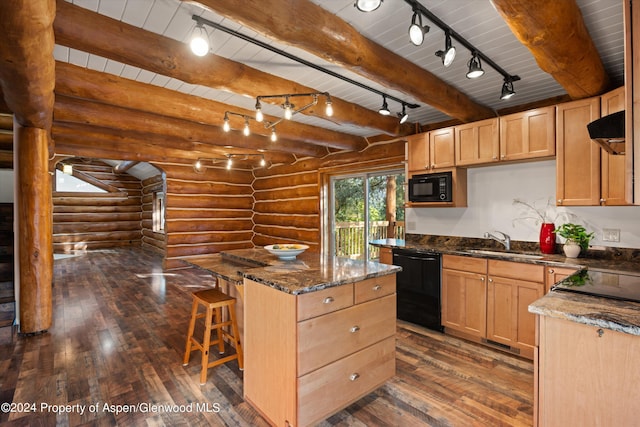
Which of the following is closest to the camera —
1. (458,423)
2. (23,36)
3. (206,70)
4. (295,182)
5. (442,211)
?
(23,36)

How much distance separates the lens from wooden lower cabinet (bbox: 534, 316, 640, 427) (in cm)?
137

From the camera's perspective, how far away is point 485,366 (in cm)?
290

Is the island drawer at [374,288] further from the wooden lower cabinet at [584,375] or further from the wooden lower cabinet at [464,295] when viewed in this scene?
the wooden lower cabinet at [464,295]

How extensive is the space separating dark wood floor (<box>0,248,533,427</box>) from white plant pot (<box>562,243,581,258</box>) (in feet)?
3.72

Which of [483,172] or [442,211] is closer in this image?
[483,172]

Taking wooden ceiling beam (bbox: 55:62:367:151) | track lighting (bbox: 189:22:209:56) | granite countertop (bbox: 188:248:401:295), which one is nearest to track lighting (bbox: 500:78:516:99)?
granite countertop (bbox: 188:248:401:295)

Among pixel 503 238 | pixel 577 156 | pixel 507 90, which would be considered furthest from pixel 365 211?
pixel 577 156

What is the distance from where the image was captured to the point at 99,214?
10.7 metres

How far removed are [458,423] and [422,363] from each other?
815 millimetres

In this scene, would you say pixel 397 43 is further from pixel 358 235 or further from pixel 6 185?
pixel 6 185

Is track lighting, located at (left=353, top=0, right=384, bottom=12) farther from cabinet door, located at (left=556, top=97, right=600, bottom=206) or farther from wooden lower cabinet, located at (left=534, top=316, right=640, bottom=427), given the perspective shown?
cabinet door, located at (left=556, top=97, right=600, bottom=206)

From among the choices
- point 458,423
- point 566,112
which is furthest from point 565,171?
point 458,423

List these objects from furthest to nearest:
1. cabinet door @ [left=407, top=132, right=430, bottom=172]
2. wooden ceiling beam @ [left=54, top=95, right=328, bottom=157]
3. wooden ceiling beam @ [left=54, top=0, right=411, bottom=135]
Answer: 1. cabinet door @ [left=407, top=132, right=430, bottom=172]
2. wooden ceiling beam @ [left=54, top=95, right=328, bottom=157]
3. wooden ceiling beam @ [left=54, top=0, right=411, bottom=135]

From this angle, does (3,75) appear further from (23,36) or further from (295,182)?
(295,182)
